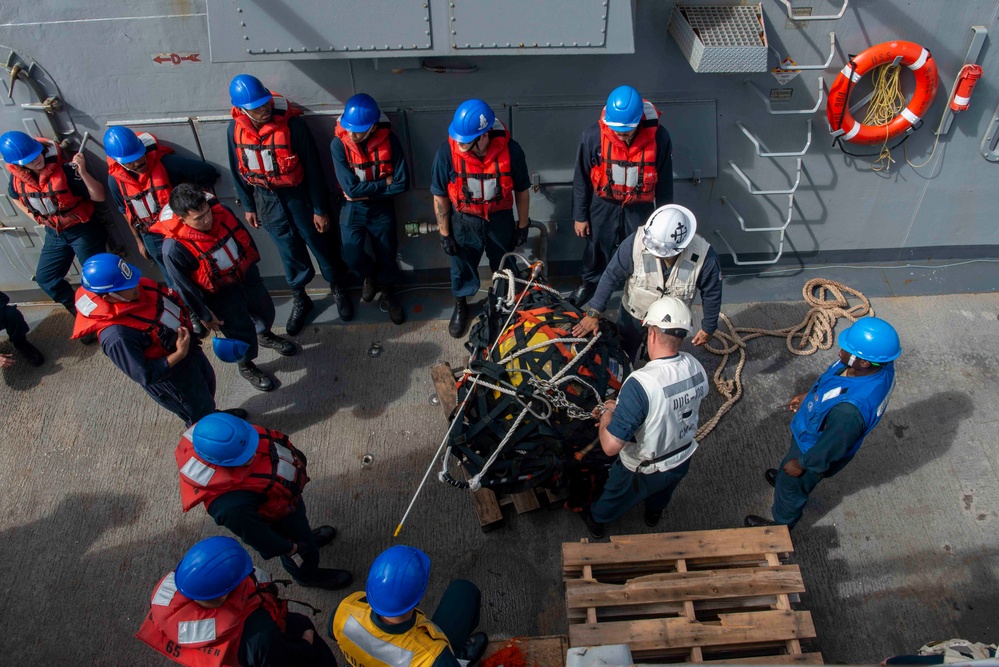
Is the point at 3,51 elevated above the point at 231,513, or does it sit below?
A: above

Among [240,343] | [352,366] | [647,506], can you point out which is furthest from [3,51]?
[647,506]

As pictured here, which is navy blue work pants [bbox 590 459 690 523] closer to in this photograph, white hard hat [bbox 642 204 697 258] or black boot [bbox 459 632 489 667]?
black boot [bbox 459 632 489 667]

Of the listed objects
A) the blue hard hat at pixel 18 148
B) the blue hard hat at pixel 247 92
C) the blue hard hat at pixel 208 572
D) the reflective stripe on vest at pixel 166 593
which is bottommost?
the reflective stripe on vest at pixel 166 593

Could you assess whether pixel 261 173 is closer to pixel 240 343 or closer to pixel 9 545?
pixel 240 343

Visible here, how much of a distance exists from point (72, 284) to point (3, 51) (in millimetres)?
1979

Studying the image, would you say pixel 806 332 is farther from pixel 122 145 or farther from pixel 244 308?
pixel 122 145

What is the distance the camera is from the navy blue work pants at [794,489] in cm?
357

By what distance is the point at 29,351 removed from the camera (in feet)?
16.8

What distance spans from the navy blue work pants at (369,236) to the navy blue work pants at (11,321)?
2.61 meters

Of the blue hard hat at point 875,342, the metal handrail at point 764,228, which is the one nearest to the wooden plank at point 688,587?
the blue hard hat at point 875,342

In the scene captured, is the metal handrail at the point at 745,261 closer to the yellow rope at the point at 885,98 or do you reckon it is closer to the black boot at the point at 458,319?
the yellow rope at the point at 885,98

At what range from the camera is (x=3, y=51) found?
4488mm

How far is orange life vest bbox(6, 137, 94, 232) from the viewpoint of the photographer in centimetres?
460

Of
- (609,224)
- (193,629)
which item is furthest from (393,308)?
(193,629)
